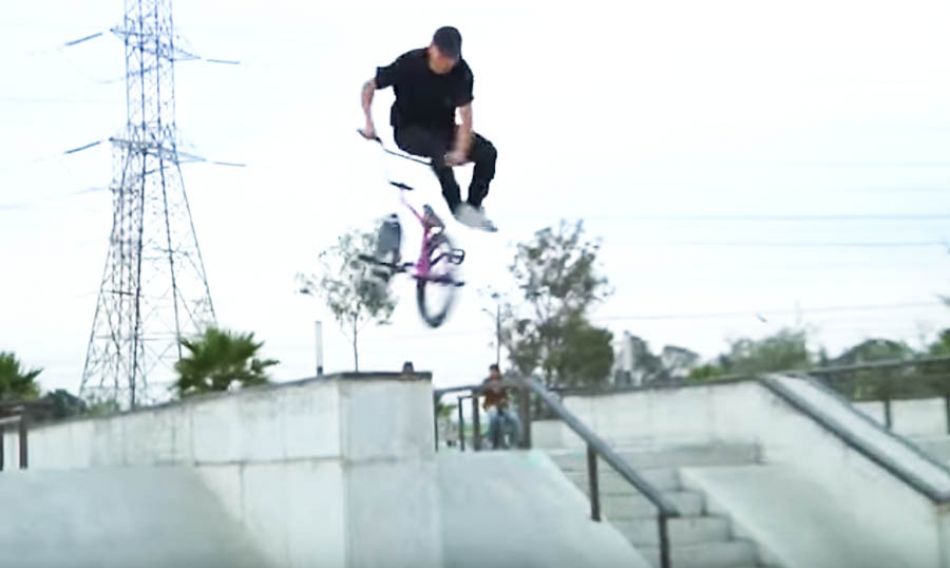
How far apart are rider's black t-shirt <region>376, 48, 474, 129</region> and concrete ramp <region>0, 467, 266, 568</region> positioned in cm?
319

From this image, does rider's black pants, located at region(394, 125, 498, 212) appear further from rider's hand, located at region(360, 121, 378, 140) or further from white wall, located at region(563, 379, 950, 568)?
white wall, located at region(563, 379, 950, 568)

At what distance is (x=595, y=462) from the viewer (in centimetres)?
909

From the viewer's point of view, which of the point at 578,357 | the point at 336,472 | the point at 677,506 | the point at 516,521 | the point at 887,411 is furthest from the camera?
the point at 578,357

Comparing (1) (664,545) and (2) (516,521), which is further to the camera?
(2) (516,521)

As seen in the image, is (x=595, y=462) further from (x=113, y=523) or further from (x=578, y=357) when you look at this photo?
(x=578, y=357)

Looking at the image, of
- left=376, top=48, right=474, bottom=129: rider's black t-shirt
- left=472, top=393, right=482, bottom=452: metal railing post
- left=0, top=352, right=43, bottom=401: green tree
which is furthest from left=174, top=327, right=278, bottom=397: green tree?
left=376, top=48, right=474, bottom=129: rider's black t-shirt

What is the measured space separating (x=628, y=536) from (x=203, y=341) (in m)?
14.0

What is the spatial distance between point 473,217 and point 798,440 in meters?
3.66

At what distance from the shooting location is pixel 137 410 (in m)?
10.8

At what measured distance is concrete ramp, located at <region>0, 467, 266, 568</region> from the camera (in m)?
8.23

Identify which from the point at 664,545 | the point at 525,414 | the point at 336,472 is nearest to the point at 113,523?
the point at 336,472

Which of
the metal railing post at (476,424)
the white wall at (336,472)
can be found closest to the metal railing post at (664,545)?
the white wall at (336,472)

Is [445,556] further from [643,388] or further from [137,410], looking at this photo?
[643,388]

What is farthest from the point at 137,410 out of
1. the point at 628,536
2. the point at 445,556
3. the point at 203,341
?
the point at 203,341
